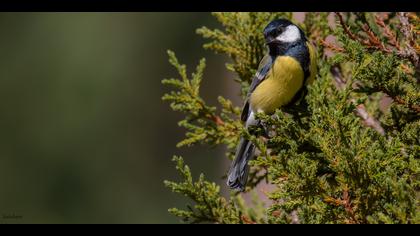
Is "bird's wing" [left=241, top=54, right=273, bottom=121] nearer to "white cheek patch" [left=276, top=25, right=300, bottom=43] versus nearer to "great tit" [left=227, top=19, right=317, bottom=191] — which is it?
"great tit" [left=227, top=19, right=317, bottom=191]

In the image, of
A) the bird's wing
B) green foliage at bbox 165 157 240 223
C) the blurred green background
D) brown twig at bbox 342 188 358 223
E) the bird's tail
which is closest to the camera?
brown twig at bbox 342 188 358 223

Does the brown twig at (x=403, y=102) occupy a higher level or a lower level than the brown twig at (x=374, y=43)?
lower

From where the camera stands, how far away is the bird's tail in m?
2.78

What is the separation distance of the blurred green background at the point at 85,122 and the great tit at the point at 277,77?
5.65 meters

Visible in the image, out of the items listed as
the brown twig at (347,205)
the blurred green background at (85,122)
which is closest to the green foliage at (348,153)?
the brown twig at (347,205)

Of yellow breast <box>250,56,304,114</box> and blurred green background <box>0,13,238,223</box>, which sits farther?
blurred green background <box>0,13,238,223</box>

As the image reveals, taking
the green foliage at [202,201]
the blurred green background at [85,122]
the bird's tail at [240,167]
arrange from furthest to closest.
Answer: the blurred green background at [85,122] < the bird's tail at [240,167] < the green foliage at [202,201]

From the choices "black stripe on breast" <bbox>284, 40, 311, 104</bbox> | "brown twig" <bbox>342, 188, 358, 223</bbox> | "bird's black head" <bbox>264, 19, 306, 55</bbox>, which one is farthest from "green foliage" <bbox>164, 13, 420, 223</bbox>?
"bird's black head" <bbox>264, 19, 306, 55</bbox>

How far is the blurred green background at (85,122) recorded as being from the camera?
862cm

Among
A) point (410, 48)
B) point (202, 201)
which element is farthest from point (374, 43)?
point (202, 201)

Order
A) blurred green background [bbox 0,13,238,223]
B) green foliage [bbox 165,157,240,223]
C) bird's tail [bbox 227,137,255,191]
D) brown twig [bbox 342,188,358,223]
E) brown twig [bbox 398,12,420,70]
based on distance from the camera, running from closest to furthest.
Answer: brown twig [bbox 342,188,358,223] → green foliage [bbox 165,157,240,223] → brown twig [bbox 398,12,420,70] → bird's tail [bbox 227,137,255,191] → blurred green background [bbox 0,13,238,223]

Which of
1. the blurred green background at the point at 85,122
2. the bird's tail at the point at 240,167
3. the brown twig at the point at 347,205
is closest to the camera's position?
the brown twig at the point at 347,205

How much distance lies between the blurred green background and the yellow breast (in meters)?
5.62

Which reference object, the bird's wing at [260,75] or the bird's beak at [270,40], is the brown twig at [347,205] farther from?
the bird's beak at [270,40]
